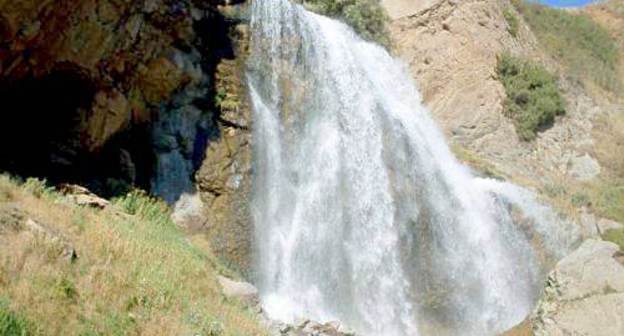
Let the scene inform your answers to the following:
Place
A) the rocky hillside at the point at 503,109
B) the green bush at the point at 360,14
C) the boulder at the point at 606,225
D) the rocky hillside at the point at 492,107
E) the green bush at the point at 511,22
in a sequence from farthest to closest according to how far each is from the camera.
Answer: the green bush at the point at 511,22 → the rocky hillside at the point at 492,107 → the green bush at the point at 360,14 → the rocky hillside at the point at 503,109 → the boulder at the point at 606,225

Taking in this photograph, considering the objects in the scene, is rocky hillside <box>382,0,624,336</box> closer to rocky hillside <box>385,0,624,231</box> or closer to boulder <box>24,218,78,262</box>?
rocky hillside <box>385,0,624,231</box>

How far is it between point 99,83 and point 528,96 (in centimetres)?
2036

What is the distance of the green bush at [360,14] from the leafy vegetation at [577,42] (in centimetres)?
1074

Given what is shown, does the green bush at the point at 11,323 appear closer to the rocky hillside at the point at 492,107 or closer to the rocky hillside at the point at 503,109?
the rocky hillside at the point at 503,109

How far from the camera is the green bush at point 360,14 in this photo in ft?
91.5

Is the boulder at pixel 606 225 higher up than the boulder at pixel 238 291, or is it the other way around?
the boulder at pixel 238 291

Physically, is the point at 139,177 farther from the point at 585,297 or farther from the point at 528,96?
the point at 528,96

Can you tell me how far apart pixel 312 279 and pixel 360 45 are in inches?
410

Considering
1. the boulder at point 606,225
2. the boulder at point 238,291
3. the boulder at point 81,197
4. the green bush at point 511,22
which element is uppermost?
the boulder at point 81,197

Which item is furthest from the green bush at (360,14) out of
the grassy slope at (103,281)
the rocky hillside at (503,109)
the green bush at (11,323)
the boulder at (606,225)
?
the green bush at (11,323)

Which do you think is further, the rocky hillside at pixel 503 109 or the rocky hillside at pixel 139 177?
the rocky hillside at pixel 503 109

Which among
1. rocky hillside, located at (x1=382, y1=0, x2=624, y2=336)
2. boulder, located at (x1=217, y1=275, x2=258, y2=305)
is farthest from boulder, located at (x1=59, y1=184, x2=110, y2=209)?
rocky hillside, located at (x1=382, y1=0, x2=624, y2=336)

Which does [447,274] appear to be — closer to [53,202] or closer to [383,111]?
[383,111]

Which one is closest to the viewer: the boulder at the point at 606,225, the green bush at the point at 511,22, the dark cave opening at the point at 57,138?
the dark cave opening at the point at 57,138
